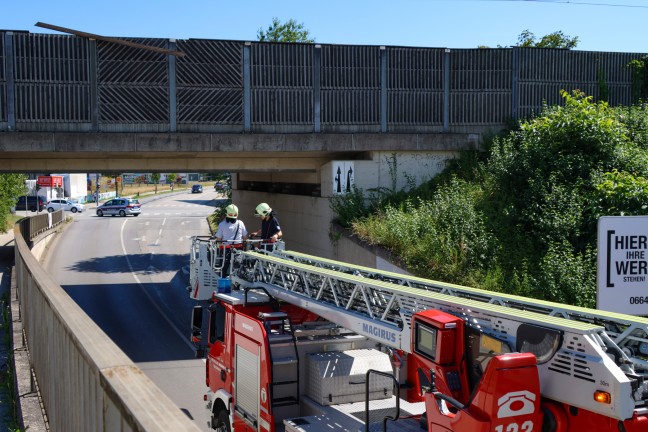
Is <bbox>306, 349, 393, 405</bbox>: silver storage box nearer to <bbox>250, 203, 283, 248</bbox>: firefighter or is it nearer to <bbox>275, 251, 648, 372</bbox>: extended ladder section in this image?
<bbox>275, 251, 648, 372</bbox>: extended ladder section

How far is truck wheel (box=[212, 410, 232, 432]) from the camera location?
394 inches

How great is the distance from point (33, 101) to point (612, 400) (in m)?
21.3

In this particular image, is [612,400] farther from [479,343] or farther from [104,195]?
[104,195]

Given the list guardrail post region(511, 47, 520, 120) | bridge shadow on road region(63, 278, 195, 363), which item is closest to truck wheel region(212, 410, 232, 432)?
bridge shadow on road region(63, 278, 195, 363)

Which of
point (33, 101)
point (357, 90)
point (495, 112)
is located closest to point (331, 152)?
point (357, 90)

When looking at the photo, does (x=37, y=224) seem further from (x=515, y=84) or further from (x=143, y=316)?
(x=515, y=84)

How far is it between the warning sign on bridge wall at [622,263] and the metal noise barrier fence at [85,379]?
500 cm

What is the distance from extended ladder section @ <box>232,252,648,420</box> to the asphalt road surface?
5.48 meters

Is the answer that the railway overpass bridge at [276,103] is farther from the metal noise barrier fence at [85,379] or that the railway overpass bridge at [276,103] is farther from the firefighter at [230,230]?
the metal noise barrier fence at [85,379]

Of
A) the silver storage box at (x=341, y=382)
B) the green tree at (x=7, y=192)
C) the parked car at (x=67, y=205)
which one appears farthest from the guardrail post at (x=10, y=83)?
the parked car at (x=67, y=205)

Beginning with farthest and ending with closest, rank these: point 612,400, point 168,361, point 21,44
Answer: point 21,44
point 168,361
point 612,400

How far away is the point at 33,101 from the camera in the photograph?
2244cm

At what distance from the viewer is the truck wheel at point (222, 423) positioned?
1001cm

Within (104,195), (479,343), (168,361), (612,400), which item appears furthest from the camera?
(104,195)
